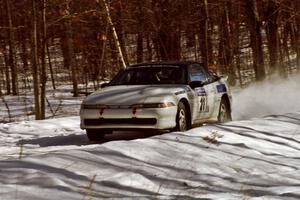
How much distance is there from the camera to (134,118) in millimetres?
10328

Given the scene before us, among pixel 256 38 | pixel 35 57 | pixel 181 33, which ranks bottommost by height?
pixel 35 57

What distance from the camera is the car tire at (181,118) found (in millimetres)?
10734

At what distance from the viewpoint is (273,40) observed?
82.4ft

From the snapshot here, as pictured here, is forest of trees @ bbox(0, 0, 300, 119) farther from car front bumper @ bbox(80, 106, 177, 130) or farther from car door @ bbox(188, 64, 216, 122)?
car front bumper @ bbox(80, 106, 177, 130)

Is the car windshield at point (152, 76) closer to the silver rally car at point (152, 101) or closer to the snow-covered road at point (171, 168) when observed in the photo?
the silver rally car at point (152, 101)

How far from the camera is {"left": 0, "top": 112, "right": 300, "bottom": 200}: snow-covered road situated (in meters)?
5.71

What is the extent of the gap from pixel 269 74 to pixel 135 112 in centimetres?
1620

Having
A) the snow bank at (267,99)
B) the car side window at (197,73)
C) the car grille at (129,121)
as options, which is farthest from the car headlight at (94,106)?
the snow bank at (267,99)

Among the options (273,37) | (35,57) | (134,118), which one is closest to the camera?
(134,118)

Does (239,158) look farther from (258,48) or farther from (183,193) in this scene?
(258,48)

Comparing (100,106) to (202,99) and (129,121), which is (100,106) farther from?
(202,99)

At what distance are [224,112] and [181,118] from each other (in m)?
2.64

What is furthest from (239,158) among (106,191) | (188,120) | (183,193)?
(188,120)

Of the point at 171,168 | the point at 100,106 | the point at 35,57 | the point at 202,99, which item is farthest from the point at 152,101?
the point at 35,57
